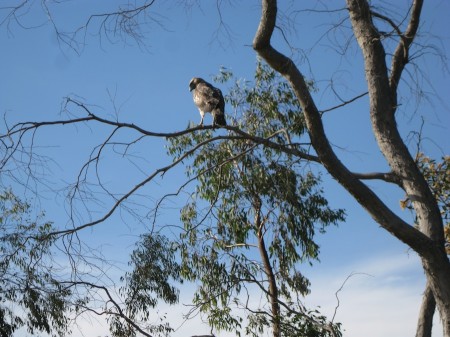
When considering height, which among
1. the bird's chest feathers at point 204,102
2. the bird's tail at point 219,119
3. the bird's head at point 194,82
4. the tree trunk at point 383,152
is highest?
the bird's head at point 194,82

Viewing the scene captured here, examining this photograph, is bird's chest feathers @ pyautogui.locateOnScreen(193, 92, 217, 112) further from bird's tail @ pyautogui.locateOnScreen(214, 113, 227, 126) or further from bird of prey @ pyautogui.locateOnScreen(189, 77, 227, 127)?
bird's tail @ pyautogui.locateOnScreen(214, 113, 227, 126)

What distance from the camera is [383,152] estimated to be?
11.5ft

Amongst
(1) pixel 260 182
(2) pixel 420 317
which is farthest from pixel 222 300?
(2) pixel 420 317

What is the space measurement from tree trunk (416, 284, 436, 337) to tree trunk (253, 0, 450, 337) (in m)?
0.27

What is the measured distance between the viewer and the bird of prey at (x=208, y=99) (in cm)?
647

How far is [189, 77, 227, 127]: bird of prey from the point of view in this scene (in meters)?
6.47

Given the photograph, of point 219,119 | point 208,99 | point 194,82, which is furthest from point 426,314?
point 194,82

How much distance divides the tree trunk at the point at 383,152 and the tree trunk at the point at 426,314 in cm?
27

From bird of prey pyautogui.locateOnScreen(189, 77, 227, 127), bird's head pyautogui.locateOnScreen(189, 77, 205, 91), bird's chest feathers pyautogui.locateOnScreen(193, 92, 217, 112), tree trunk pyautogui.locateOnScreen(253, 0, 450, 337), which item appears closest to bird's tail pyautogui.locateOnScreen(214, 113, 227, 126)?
bird of prey pyautogui.locateOnScreen(189, 77, 227, 127)

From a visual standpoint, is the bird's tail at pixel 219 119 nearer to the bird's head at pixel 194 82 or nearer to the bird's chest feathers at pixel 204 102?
the bird's chest feathers at pixel 204 102

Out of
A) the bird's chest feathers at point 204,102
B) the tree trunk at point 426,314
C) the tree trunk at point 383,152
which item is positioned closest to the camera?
the tree trunk at point 383,152

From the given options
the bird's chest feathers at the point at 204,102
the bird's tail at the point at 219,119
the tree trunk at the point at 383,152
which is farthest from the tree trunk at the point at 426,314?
the bird's chest feathers at the point at 204,102

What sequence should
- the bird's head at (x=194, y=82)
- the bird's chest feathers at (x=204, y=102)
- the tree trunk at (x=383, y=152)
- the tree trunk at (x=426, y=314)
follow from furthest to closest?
the bird's head at (x=194, y=82) < the bird's chest feathers at (x=204, y=102) < the tree trunk at (x=426, y=314) < the tree trunk at (x=383, y=152)

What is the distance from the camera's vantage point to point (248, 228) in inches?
400
